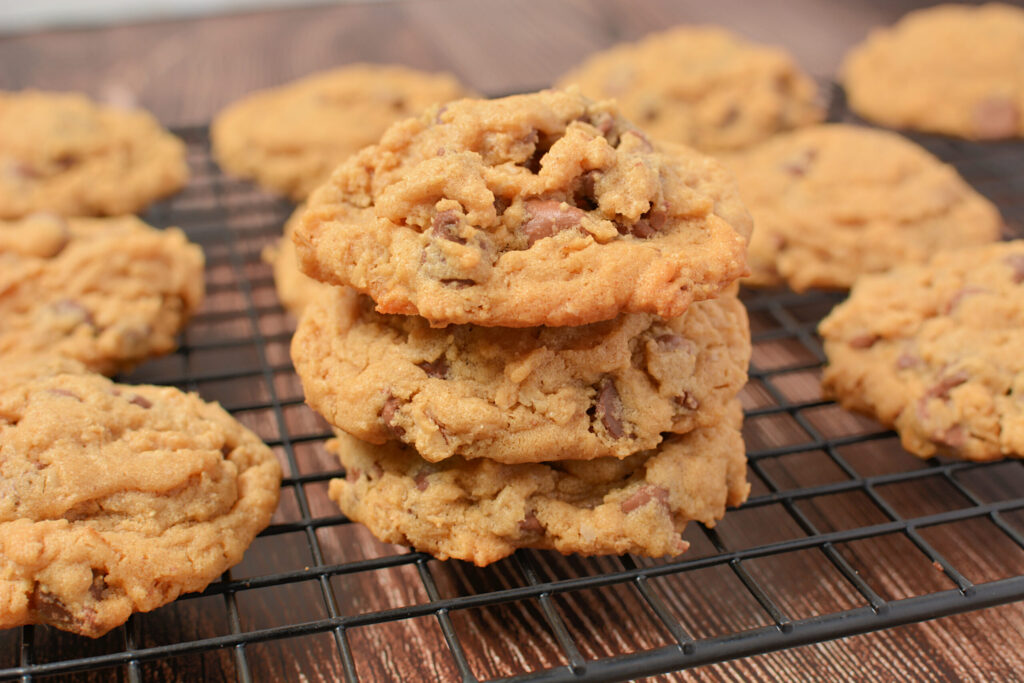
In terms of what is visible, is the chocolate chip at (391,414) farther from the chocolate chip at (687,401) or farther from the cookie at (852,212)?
the cookie at (852,212)

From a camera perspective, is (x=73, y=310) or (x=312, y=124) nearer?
(x=73, y=310)

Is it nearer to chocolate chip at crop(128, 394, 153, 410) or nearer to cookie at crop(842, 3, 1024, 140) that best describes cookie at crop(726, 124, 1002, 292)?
cookie at crop(842, 3, 1024, 140)

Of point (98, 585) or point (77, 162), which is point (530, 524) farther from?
point (77, 162)

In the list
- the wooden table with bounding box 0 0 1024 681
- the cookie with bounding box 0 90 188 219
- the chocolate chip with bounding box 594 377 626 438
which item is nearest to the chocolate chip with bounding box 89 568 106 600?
the wooden table with bounding box 0 0 1024 681

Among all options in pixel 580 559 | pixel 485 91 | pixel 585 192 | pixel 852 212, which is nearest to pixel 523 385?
pixel 585 192

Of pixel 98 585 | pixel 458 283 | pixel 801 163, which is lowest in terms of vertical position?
pixel 98 585

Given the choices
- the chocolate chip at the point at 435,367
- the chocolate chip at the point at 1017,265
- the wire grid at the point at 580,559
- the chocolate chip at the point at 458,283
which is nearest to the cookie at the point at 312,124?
the wire grid at the point at 580,559

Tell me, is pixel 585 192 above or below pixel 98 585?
above
